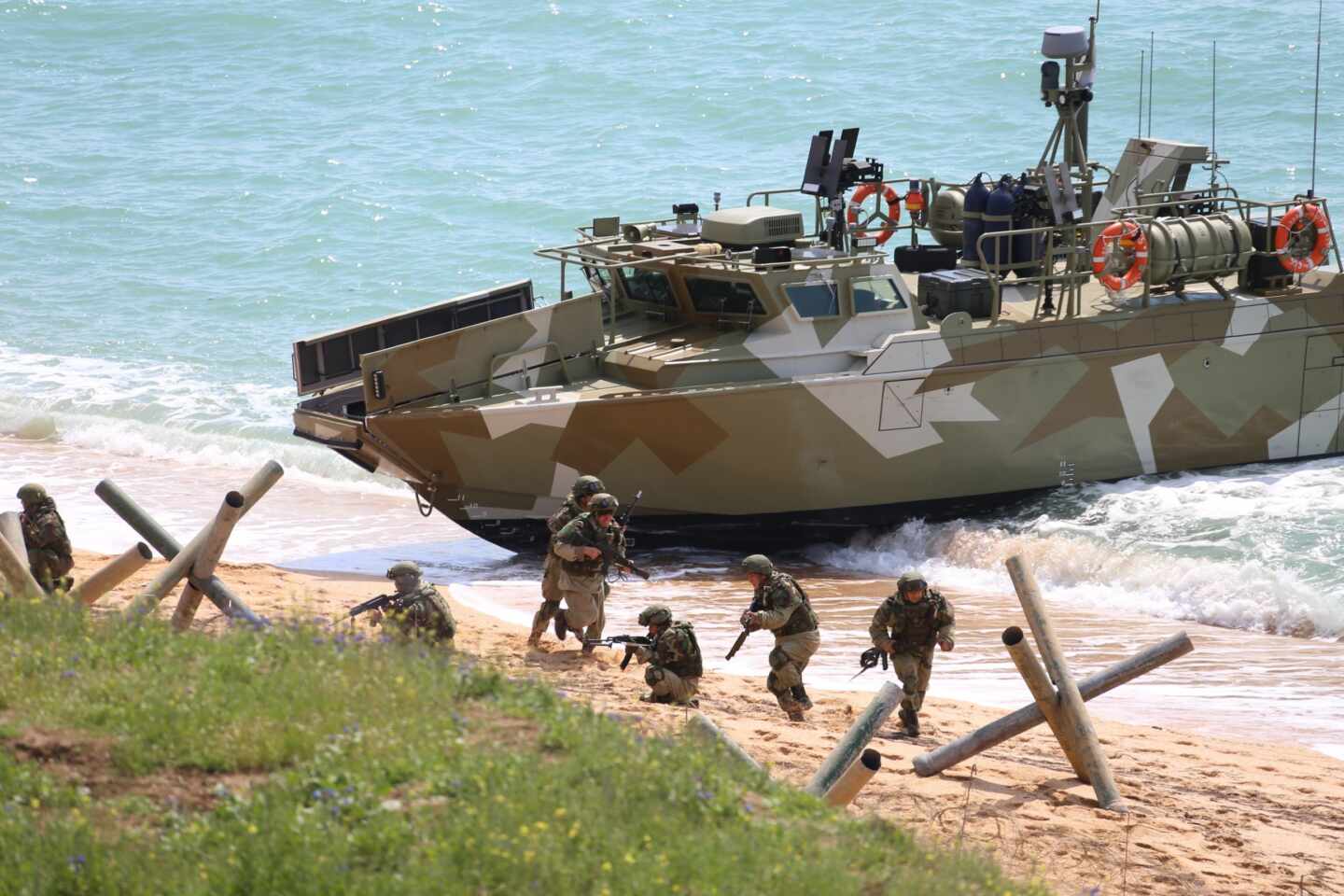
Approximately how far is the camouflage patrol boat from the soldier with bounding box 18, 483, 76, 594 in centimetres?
290

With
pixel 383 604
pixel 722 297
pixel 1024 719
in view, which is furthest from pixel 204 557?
pixel 722 297

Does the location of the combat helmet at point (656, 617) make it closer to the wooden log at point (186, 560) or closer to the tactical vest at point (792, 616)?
the tactical vest at point (792, 616)

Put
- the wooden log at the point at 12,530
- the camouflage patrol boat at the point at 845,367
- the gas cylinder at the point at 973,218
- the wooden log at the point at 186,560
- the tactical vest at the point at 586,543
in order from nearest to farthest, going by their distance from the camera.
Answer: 1. the wooden log at the point at 186,560
2. the wooden log at the point at 12,530
3. the tactical vest at the point at 586,543
4. the camouflage patrol boat at the point at 845,367
5. the gas cylinder at the point at 973,218

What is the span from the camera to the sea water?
1540 cm

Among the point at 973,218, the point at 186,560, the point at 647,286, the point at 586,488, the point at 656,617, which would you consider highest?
the point at 973,218

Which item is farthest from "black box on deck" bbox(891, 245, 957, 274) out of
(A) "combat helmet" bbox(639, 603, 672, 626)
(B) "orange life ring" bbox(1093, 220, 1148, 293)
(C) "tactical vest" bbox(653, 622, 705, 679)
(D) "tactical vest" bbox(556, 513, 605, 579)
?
(C) "tactical vest" bbox(653, 622, 705, 679)

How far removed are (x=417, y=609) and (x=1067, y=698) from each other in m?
3.82

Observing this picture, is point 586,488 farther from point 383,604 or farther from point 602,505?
point 383,604

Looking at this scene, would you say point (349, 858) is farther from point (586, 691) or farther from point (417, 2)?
point (417, 2)

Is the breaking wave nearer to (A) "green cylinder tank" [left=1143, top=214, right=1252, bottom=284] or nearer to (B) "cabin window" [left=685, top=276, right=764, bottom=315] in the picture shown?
(A) "green cylinder tank" [left=1143, top=214, right=1252, bottom=284]

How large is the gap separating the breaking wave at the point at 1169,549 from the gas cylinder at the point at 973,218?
2557 millimetres

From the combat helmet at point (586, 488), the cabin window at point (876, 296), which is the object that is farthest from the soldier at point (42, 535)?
the cabin window at point (876, 296)

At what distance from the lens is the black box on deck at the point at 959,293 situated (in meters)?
15.6

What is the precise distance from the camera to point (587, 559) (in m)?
11.8
